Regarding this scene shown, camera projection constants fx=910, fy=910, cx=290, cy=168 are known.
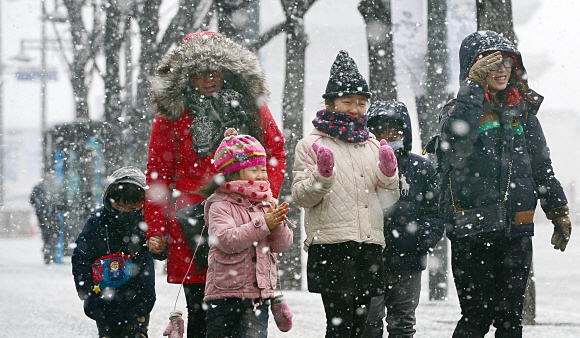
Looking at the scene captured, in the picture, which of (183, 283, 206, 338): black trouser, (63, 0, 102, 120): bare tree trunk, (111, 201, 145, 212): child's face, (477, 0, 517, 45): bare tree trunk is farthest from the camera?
(63, 0, 102, 120): bare tree trunk

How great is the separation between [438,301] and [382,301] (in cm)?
537

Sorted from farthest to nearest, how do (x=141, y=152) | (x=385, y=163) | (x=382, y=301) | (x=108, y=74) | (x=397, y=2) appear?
1. (x=108, y=74)
2. (x=141, y=152)
3. (x=397, y=2)
4. (x=382, y=301)
5. (x=385, y=163)

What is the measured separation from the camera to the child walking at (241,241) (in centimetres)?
420

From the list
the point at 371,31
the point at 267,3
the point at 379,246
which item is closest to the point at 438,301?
the point at 371,31

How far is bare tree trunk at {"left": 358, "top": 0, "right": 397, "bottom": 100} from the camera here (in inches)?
396

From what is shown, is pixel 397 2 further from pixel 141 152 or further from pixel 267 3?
pixel 141 152

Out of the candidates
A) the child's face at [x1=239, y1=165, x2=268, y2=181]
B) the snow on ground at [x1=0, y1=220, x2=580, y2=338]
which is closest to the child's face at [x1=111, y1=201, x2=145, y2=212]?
the child's face at [x1=239, y1=165, x2=268, y2=181]

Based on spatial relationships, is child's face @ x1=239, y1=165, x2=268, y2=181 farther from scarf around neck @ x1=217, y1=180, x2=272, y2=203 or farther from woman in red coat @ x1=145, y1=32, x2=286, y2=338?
woman in red coat @ x1=145, y1=32, x2=286, y2=338

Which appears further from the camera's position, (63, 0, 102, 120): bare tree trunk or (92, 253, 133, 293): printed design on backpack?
(63, 0, 102, 120): bare tree trunk

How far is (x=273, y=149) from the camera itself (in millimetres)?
4727

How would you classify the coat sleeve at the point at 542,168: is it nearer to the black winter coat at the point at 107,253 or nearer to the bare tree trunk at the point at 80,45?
→ the black winter coat at the point at 107,253

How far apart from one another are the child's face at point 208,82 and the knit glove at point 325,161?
27.0 inches

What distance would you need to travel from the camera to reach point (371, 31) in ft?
33.4

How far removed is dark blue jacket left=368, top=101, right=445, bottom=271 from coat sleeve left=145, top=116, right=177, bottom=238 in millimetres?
1550
